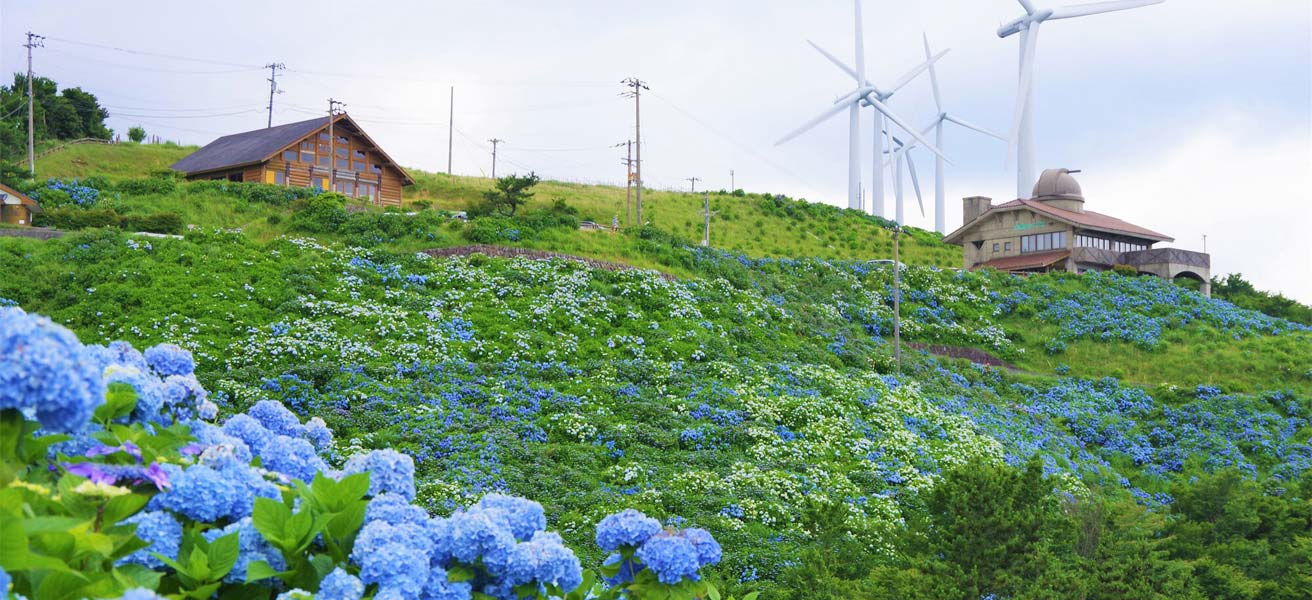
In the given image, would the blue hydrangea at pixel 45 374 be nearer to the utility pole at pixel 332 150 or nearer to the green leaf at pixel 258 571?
the green leaf at pixel 258 571

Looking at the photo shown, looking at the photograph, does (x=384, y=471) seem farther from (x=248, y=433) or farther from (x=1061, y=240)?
(x=1061, y=240)

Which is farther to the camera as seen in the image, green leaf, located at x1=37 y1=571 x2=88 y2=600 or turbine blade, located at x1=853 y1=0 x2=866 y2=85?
turbine blade, located at x1=853 y1=0 x2=866 y2=85

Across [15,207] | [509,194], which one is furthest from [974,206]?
[15,207]

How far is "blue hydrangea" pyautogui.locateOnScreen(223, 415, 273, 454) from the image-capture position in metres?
4.86

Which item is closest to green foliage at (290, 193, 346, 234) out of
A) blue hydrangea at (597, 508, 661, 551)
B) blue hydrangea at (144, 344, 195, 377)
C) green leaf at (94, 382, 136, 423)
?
blue hydrangea at (144, 344, 195, 377)

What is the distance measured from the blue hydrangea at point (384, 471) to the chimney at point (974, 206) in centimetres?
6242

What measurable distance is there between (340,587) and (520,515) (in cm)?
121

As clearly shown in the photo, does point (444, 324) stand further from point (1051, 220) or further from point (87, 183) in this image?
point (1051, 220)

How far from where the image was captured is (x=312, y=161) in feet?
170

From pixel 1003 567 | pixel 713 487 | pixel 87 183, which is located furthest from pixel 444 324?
pixel 87 183

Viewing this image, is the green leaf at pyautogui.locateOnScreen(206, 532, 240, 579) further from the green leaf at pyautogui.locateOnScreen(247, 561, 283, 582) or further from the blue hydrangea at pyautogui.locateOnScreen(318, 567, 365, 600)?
the blue hydrangea at pyautogui.locateOnScreen(318, 567, 365, 600)

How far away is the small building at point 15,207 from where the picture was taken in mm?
37969

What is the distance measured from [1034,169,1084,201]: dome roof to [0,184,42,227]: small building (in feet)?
174

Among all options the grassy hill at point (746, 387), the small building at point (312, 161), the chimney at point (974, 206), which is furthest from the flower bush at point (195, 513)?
the chimney at point (974, 206)
